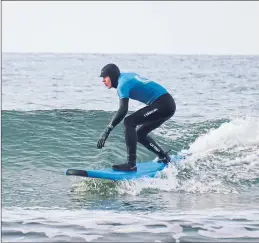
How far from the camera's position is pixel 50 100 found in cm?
2128

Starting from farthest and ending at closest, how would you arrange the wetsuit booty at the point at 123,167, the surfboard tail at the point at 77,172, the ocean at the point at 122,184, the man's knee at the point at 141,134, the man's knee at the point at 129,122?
the man's knee at the point at 141,134
the wetsuit booty at the point at 123,167
the man's knee at the point at 129,122
the surfboard tail at the point at 77,172
the ocean at the point at 122,184

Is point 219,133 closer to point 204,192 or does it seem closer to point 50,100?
point 204,192

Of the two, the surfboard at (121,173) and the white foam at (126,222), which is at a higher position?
the surfboard at (121,173)

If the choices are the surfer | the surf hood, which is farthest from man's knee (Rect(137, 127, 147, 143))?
the surf hood

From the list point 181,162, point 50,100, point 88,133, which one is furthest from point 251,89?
point 181,162

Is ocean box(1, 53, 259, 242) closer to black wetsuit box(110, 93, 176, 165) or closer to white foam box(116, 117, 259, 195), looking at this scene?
white foam box(116, 117, 259, 195)

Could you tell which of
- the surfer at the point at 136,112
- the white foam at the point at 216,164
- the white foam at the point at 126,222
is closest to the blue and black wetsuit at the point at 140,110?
the surfer at the point at 136,112

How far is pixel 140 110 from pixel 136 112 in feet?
0.28

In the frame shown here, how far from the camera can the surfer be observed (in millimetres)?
8422

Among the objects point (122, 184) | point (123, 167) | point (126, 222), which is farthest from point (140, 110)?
point (126, 222)

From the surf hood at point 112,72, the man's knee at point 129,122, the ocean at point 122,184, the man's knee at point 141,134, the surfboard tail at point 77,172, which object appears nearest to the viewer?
the ocean at point 122,184

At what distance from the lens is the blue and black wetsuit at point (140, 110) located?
8.45 meters

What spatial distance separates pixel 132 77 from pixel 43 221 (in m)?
2.98

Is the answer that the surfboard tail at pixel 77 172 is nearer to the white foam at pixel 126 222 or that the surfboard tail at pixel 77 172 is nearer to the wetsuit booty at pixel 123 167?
the wetsuit booty at pixel 123 167
